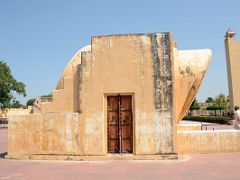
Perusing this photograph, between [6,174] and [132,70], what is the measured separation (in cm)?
456

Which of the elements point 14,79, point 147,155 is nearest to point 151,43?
point 147,155

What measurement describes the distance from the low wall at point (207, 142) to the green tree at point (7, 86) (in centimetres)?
2625

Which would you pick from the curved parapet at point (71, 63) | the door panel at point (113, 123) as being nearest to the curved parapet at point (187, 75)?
the door panel at point (113, 123)

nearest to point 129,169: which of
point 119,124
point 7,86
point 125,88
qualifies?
point 119,124

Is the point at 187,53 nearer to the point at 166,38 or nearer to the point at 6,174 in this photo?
the point at 166,38

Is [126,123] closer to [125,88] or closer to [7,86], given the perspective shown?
[125,88]

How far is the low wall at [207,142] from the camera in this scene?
908 centimetres

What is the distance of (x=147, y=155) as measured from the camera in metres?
8.19

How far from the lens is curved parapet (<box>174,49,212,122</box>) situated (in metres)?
8.98

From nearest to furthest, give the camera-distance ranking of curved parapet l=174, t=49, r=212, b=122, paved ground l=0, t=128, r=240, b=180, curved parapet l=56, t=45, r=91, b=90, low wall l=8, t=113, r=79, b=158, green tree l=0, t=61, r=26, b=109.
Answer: paved ground l=0, t=128, r=240, b=180, low wall l=8, t=113, r=79, b=158, curved parapet l=174, t=49, r=212, b=122, curved parapet l=56, t=45, r=91, b=90, green tree l=0, t=61, r=26, b=109

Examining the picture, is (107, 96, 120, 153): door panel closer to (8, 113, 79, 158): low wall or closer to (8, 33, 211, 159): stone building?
(8, 33, 211, 159): stone building

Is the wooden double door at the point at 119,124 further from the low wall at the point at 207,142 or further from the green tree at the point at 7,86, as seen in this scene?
the green tree at the point at 7,86

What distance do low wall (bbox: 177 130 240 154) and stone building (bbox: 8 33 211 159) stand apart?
0.97 metres

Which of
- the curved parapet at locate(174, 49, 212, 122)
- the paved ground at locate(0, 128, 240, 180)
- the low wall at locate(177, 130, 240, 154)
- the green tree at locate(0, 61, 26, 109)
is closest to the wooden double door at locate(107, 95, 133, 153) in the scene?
the paved ground at locate(0, 128, 240, 180)
